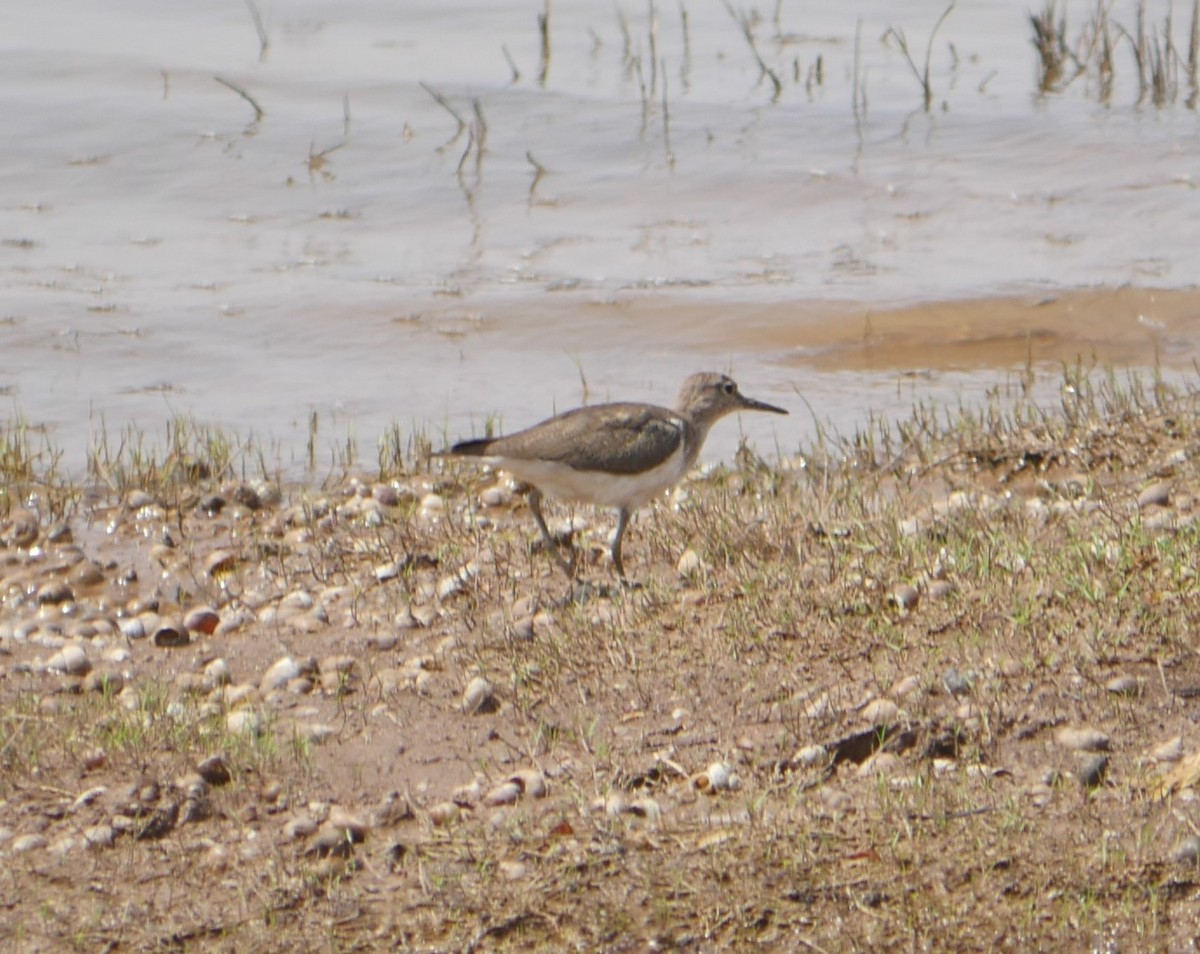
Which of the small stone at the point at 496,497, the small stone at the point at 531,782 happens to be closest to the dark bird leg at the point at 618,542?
the small stone at the point at 496,497

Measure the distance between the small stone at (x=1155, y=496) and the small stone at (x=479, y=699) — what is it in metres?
2.76

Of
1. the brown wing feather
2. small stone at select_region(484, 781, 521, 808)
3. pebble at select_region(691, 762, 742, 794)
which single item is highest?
the brown wing feather

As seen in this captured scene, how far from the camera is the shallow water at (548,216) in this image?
38.1 feet

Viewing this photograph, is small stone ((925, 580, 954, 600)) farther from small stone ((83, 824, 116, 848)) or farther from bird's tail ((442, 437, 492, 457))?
small stone ((83, 824, 116, 848))

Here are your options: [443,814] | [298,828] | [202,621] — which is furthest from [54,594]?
[443,814]

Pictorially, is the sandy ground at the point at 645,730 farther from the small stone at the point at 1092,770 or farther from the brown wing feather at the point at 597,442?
the brown wing feather at the point at 597,442

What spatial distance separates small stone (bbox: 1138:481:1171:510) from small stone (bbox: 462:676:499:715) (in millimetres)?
2760

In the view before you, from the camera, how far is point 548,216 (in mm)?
15211

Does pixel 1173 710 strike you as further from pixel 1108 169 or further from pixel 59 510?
pixel 1108 169

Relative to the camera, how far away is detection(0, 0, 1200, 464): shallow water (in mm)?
11617

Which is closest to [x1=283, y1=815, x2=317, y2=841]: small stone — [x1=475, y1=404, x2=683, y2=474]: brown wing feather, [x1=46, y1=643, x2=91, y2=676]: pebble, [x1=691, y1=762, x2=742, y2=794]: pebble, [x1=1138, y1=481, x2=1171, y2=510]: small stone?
[x1=691, y1=762, x2=742, y2=794]: pebble

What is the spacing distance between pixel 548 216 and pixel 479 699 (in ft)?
32.5

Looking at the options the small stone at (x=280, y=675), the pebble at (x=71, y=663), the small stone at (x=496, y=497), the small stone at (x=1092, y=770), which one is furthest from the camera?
the small stone at (x=496, y=497)

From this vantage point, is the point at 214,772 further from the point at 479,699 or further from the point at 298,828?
the point at 479,699
